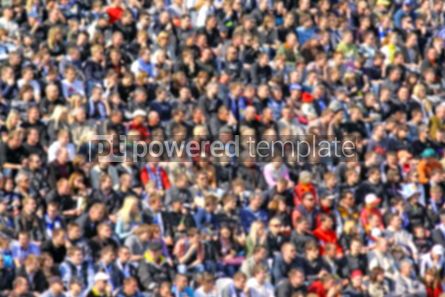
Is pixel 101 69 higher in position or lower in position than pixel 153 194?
higher

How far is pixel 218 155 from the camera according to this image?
2536 cm

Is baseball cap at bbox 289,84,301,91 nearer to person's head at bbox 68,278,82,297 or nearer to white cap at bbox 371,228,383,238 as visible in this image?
white cap at bbox 371,228,383,238

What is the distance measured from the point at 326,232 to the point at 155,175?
249 cm

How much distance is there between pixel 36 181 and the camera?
23312 millimetres

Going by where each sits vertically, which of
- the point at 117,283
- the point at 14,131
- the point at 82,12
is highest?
the point at 82,12

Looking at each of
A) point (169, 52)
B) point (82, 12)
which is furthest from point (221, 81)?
point (82, 12)

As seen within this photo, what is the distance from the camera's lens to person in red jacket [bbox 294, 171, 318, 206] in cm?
2484

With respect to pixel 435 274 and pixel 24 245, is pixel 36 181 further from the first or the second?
pixel 435 274

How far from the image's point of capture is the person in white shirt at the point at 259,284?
22.7m

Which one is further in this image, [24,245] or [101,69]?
[101,69]

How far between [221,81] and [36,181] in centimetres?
460

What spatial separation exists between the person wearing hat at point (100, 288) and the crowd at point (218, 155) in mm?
19

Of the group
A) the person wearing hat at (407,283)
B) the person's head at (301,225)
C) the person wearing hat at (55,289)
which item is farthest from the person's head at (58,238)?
the person wearing hat at (407,283)

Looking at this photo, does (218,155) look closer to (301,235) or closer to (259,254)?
(301,235)
